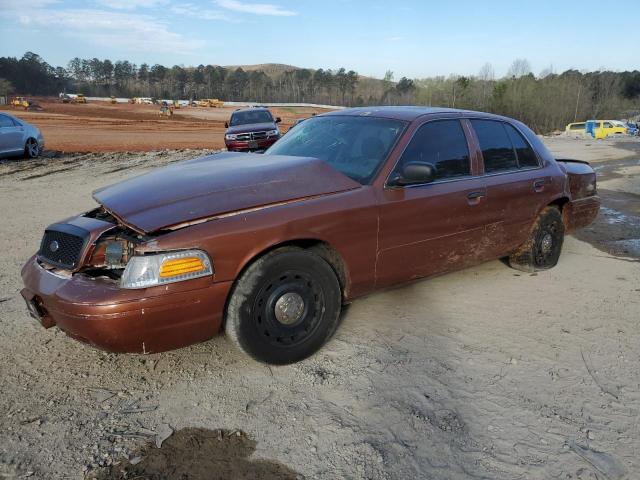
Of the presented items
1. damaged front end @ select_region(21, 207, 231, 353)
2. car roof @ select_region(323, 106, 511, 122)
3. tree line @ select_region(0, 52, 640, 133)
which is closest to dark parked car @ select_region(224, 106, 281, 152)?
car roof @ select_region(323, 106, 511, 122)

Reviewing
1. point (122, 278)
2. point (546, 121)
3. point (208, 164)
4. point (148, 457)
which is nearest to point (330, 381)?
point (148, 457)

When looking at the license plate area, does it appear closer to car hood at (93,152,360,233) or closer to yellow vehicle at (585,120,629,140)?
car hood at (93,152,360,233)

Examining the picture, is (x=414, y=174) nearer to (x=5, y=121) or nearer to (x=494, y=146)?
(x=494, y=146)

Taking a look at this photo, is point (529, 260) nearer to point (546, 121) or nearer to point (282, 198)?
point (282, 198)

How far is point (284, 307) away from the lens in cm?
320

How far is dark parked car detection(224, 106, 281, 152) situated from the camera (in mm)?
16078

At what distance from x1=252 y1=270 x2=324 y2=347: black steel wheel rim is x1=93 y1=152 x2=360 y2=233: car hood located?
51 cm

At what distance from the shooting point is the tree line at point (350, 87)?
67812mm

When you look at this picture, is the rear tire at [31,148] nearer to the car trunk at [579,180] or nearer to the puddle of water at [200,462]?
the car trunk at [579,180]

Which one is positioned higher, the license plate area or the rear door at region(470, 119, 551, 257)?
the rear door at region(470, 119, 551, 257)

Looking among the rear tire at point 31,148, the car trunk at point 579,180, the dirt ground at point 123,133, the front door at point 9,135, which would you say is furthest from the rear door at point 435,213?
the dirt ground at point 123,133

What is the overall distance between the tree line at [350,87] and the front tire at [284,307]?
69.5 meters

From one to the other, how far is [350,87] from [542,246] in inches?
4889

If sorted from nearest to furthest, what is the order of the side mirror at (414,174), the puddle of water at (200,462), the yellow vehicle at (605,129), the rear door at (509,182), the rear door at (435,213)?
the puddle of water at (200,462) < the side mirror at (414,174) < the rear door at (435,213) < the rear door at (509,182) < the yellow vehicle at (605,129)
